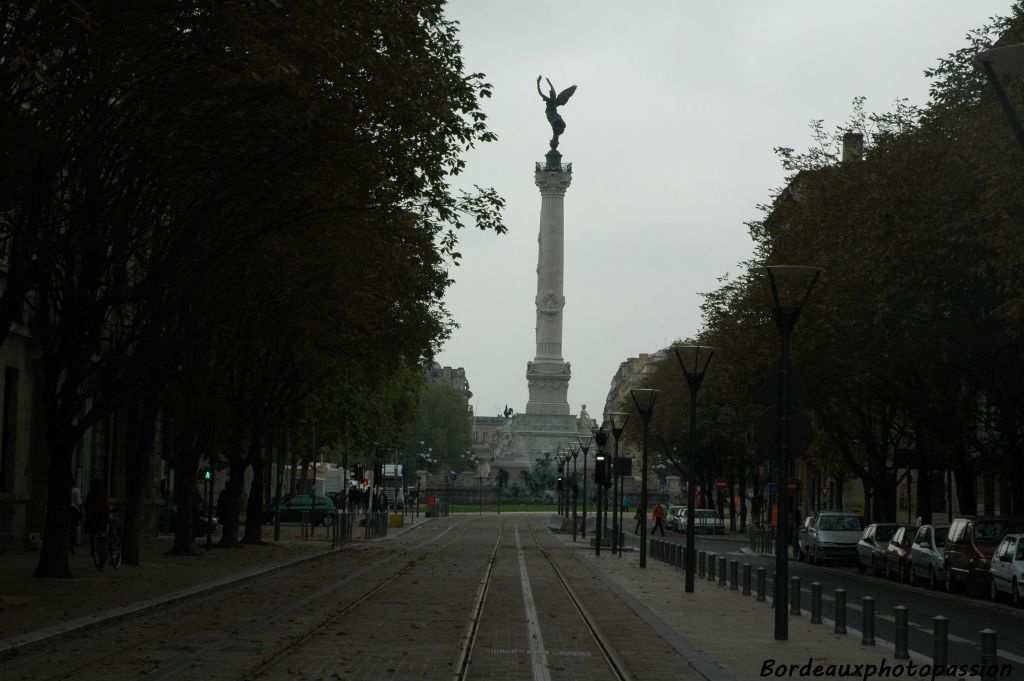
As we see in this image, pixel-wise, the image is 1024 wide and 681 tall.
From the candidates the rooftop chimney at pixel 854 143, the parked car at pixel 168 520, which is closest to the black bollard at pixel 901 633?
the rooftop chimney at pixel 854 143

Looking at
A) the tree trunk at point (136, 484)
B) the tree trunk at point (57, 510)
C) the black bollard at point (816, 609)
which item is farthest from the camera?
the tree trunk at point (136, 484)

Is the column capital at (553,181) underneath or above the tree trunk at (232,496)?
above

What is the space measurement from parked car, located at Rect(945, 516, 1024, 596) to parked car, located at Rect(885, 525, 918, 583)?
4017 mm

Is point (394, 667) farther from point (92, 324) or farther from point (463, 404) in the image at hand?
point (463, 404)

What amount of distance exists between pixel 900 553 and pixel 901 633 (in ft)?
70.9

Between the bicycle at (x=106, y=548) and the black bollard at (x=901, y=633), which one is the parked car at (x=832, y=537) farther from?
the black bollard at (x=901, y=633)

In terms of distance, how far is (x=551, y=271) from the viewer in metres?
111

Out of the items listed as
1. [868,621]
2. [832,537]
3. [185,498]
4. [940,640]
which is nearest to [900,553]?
[832,537]

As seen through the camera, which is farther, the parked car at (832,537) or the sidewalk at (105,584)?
the parked car at (832,537)

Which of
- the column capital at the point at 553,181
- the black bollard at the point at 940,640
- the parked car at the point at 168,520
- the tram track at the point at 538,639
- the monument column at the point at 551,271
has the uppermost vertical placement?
the column capital at the point at 553,181

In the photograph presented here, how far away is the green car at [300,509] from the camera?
7400 centimetres

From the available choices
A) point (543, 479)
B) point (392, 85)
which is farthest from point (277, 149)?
point (543, 479)

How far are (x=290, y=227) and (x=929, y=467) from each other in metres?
30.1

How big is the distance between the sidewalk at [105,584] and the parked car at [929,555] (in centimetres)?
1415
